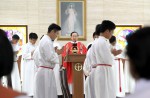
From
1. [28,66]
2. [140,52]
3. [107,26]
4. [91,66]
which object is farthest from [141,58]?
[28,66]

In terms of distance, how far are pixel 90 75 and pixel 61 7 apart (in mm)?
6853

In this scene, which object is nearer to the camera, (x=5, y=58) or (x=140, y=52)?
(x=140, y=52)

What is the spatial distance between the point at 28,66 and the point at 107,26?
5.61 m

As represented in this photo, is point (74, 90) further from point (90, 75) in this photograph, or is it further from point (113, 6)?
point (113, 6)

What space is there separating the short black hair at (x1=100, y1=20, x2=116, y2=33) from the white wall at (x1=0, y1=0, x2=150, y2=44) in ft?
22.3

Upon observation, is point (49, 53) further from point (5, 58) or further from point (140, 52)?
point (140, 52)

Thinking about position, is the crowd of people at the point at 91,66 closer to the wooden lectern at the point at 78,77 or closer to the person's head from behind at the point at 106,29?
the person's head from behind at the point at 106,29

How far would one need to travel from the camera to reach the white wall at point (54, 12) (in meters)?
14.8

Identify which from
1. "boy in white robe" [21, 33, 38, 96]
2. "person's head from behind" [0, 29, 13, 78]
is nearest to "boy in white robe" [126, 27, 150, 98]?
"person's head from behind" [0, 29, 13, 78]

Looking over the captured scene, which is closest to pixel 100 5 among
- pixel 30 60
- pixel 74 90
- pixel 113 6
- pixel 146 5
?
pixel 113 6

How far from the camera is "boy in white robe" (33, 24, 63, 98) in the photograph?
845 cm

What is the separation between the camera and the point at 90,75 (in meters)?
8.38

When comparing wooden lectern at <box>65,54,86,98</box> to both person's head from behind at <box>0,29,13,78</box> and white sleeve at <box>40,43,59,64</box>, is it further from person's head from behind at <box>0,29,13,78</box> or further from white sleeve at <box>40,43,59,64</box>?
person's head from behind at <box>0,29,13,78</box>

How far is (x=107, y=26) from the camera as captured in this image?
25.7ft
